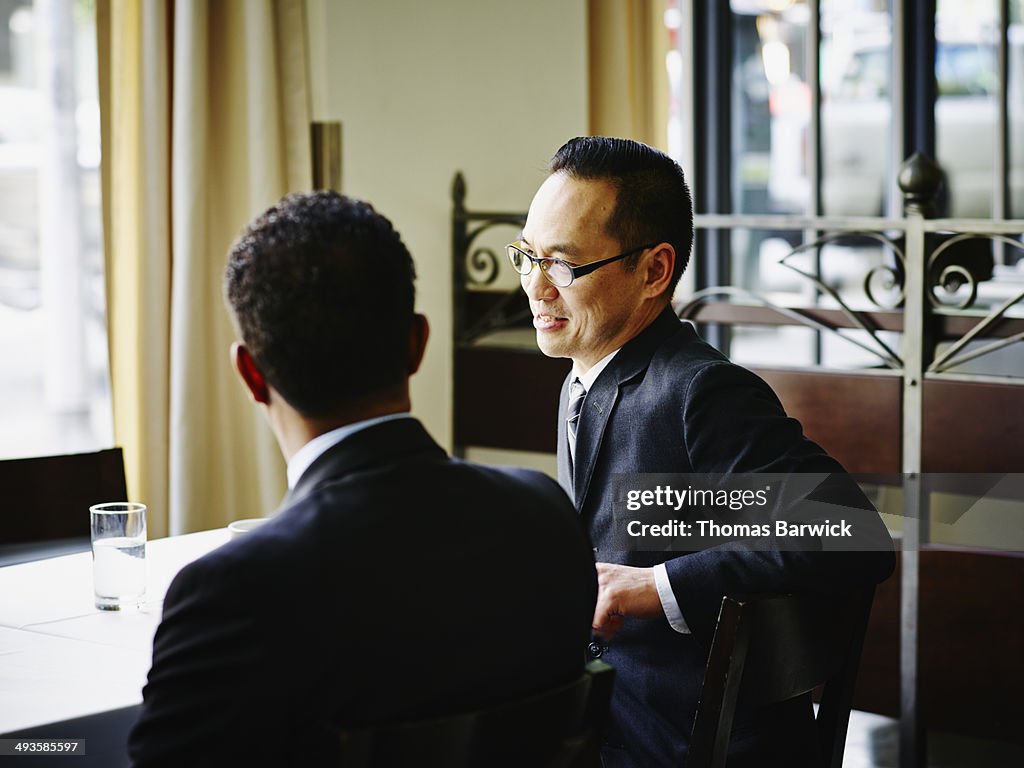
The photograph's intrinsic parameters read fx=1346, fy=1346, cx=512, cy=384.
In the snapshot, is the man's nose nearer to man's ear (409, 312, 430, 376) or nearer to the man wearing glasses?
the man wearing glasses

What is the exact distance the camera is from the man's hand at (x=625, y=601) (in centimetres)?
155

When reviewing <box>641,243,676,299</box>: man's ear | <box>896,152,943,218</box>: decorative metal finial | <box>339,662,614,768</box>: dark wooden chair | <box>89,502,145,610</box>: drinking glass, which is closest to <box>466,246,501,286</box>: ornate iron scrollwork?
<box>896,152,943,218</box>: decorative metal finial

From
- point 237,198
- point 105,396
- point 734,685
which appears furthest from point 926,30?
point 734,685

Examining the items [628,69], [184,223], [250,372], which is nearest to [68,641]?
[250,372]

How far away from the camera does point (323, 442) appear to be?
112 cm

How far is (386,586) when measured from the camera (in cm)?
103

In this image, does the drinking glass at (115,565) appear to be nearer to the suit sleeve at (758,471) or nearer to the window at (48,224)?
the suit sleeve at (758,471)

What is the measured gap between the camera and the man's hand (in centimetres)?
155

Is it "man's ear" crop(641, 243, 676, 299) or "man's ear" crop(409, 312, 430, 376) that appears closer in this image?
"man's ear" crop(409, 312, 430, 376)

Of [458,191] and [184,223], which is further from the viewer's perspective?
[458,191]

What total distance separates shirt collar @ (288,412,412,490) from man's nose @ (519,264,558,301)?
0.67m

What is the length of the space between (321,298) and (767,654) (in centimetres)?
59

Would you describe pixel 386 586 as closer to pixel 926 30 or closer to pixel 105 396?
pixel 105 396
